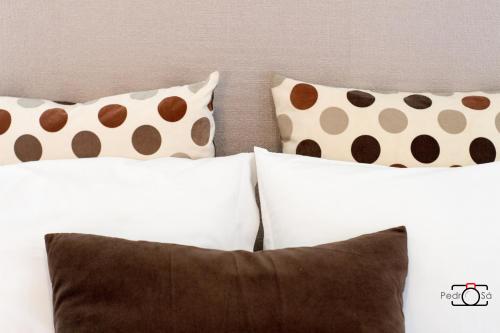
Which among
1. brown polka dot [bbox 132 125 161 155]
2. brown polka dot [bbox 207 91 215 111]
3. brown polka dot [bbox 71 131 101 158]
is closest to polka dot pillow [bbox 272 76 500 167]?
brown polka dot [bbox 207 91 215 111]

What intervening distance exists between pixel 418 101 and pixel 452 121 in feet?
0.27

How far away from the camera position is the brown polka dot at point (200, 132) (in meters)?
0.98

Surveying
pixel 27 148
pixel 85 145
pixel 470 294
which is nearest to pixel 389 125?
pixel 470 294

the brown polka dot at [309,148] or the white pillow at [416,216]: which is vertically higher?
the brown polka dot at [309,148]

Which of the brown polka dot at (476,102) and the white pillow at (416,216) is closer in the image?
the white pillow at (416,216)

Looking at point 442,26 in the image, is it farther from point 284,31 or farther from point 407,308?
point 407,308

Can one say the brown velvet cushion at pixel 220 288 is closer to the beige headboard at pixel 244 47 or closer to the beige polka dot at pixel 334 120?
the beige polka dot at pixel 334 120

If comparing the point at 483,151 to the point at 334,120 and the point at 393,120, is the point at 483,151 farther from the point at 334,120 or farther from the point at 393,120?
the point at 334,120

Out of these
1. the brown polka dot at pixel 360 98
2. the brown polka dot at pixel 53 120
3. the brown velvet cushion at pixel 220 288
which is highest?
the brown polka dot at pixel 360 98

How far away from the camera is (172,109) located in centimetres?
98

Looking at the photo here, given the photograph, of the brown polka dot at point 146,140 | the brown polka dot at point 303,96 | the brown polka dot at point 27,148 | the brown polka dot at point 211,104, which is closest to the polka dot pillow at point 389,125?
the brown polka dot at point 303,96

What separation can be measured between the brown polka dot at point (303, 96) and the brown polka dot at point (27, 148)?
546 millimetres

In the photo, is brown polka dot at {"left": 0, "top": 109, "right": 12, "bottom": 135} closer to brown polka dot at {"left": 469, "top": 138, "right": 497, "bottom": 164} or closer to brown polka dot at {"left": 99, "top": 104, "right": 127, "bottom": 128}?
brown polka dot at {"left": 99, "top": 104, "right": 127, "bottom": 128}

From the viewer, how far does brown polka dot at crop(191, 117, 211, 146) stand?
0.98 meters
